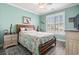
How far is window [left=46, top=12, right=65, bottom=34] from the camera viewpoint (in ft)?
5.54

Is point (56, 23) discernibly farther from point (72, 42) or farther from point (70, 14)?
point (72, 42)

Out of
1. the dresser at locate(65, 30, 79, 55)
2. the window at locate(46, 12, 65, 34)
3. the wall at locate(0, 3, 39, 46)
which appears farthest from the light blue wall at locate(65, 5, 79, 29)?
the wall at locate(0, 3, 39, 46)

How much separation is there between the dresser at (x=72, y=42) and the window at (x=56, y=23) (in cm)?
22

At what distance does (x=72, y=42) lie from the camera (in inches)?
55.3

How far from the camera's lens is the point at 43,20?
1.94m

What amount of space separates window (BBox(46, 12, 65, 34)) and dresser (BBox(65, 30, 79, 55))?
220mm

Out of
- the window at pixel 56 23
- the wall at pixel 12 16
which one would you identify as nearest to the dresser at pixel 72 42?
the window at pixel 56 23

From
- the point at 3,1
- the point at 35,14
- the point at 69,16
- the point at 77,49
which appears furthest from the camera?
the point at 35,14

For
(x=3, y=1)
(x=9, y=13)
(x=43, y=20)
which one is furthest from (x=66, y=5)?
(x=9, y=13)

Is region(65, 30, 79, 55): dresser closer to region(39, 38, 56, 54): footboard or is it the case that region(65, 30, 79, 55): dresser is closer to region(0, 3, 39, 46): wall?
region(39, 38, 56, 54): footboard

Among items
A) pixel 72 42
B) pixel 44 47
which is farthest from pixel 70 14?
pixel 44 47
